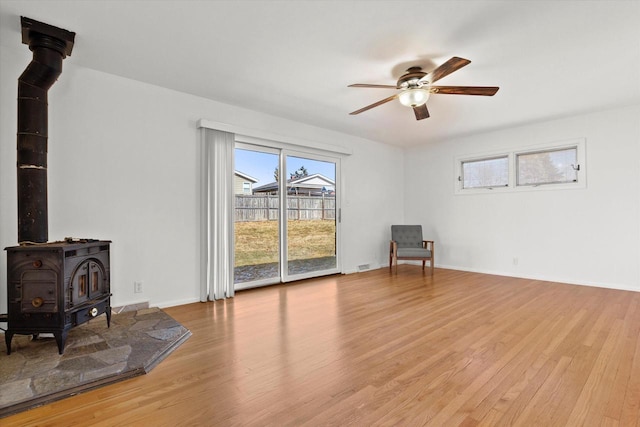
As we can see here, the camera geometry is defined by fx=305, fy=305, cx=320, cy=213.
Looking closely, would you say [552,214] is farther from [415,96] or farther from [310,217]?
[310,217]

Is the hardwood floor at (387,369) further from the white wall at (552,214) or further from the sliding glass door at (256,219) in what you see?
the white wall at (552,214)

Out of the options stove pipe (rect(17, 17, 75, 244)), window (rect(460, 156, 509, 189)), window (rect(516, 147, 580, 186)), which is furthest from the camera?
window (rect(460, 156, 509, 189))

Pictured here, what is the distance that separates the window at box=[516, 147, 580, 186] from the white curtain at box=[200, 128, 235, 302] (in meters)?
4.80

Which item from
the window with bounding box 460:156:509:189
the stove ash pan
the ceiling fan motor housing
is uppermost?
the ceiling fan motor housing

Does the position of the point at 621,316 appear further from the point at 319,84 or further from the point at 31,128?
the point at 31,128

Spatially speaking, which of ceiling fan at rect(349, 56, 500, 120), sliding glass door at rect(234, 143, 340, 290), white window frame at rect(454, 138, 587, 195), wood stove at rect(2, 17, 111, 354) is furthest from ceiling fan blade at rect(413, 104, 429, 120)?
wood stove at rect(2, 17, 111, 354)

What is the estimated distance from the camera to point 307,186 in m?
5.07

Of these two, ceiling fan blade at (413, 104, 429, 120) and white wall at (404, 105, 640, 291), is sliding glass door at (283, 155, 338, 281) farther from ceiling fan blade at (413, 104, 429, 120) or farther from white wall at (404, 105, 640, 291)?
white wall at (404, 105, 640, 291)

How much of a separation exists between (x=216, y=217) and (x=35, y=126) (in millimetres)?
1890

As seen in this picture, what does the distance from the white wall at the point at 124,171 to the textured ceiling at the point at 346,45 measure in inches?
9.0

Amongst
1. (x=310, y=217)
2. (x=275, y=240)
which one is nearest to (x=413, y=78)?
(x=310, y=217)

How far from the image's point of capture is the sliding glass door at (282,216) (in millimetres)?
4336

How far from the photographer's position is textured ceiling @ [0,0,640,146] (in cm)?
220

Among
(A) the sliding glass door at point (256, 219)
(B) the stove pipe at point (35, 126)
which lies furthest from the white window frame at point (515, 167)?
(B) the stove pipe at point (35, 126)
